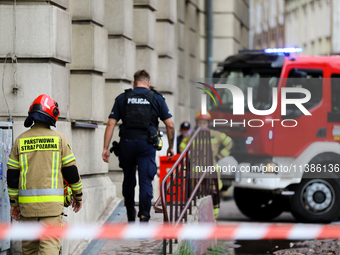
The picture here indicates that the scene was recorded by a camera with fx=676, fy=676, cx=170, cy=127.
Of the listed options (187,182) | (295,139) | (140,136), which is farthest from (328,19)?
(140,136)

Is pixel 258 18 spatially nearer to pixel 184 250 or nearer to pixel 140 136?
pixel 140 136

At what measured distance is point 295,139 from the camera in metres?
10.9

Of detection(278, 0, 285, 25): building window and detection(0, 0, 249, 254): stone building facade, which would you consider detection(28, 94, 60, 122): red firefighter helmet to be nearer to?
detection(0, 0, 249, 254): stone building facade

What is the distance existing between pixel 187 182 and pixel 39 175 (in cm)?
265

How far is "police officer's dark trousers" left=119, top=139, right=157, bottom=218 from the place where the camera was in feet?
23.6

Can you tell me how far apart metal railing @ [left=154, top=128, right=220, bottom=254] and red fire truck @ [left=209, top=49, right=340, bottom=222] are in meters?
1.97

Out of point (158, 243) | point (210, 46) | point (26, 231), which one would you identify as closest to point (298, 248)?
point (158, 243)

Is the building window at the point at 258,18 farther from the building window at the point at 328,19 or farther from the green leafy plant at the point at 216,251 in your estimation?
the green leafy plant at the point at 216,251

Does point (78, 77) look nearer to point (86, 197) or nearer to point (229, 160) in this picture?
point (86, 197)

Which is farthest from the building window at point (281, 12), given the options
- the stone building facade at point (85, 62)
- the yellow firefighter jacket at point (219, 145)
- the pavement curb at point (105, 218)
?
the pavement curb at point (105, 218)

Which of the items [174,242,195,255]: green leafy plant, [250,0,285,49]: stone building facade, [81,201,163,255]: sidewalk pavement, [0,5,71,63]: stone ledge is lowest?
[81,201,163,255]: sidewalk pavement

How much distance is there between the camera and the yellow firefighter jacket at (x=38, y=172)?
4965 millimetres

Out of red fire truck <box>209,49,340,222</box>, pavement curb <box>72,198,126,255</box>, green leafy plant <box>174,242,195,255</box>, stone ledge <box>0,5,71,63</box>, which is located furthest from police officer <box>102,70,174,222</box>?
red fire truck <box>209,49,340,222</box>

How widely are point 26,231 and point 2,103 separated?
2117mm
